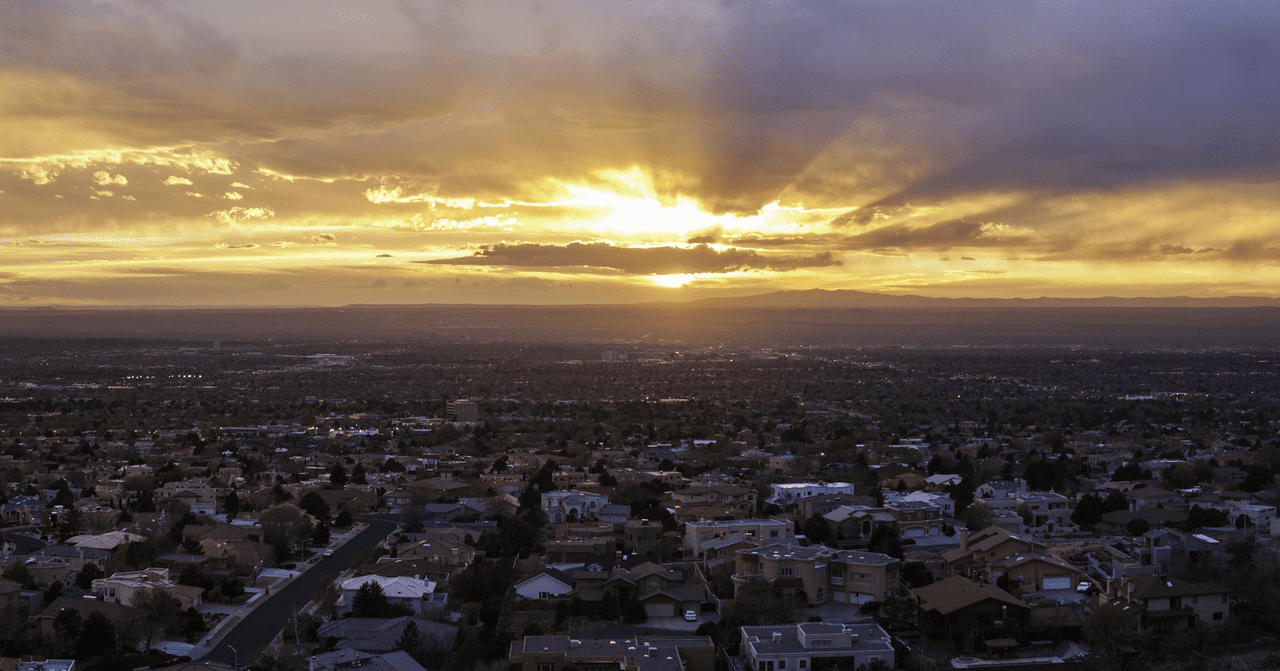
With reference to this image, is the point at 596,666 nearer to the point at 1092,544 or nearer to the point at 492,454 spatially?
the point at 1092,544

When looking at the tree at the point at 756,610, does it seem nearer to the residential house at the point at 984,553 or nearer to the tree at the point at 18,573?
the residential house at the point at 984,553

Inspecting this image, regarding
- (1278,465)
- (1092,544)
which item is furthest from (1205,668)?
(1278,465)

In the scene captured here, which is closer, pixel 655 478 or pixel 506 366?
pixel 655 478

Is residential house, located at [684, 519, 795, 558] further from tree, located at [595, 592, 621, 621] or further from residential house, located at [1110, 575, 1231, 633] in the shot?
residential house, located at [1110, 575, 1231, 633]

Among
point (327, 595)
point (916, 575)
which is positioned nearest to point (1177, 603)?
point (916, 575)

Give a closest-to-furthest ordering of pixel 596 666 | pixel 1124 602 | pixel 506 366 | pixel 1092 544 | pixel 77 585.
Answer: pixel 596 666, pixel 1124 602, pixel 77 585, pixel 1092 544, pixel 506 366

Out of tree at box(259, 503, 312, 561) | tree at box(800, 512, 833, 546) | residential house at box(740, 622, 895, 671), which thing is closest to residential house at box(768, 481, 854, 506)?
tree at box(800, 512, 833, 546)

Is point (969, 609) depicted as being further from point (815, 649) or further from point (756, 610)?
point (756, 610)
